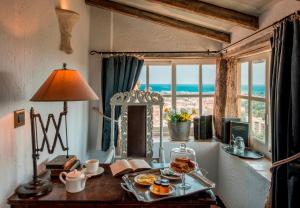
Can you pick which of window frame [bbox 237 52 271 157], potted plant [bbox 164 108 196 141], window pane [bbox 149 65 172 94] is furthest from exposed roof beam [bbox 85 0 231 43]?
potted plant [bbox 164 108 196 141]

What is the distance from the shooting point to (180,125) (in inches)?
123

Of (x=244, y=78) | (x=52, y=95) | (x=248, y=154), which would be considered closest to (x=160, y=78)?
(x=244, y=78)

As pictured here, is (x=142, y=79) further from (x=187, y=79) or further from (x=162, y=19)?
(x=162, y=19)

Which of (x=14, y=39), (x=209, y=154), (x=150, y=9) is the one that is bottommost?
(x=209, y=154)

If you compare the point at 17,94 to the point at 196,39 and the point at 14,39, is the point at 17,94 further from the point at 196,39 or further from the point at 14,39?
the point at 196,39

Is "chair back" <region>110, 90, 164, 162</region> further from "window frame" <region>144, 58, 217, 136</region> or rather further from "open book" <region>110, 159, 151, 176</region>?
"window frame" <region>144, 58, 217, 136</region>

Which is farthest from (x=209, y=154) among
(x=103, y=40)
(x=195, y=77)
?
(x=103, y=40)

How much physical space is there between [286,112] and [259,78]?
3.81 feet

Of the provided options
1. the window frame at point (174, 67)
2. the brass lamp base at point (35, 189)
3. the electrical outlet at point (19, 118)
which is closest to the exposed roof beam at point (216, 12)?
the window frame at point (174, 67)

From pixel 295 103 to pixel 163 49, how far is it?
213cm

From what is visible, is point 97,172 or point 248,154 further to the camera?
point 248,154

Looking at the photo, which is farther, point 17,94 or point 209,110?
point 209,110

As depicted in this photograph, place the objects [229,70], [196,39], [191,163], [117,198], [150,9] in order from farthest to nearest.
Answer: [196,39] → [229,70] → [150,9] → [191,163] → [117,198]

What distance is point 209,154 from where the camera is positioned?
3.14 m
